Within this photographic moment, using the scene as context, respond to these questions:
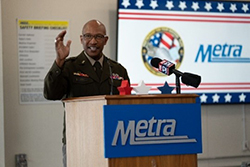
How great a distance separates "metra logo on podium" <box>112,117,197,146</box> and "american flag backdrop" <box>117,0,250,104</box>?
2.49 m

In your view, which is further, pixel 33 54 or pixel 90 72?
pixel 33 54

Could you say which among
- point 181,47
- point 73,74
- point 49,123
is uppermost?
point 181,47

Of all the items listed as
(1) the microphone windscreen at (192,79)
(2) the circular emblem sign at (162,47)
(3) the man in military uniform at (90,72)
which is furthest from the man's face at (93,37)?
(2) the circular emblem sign at (162,47)

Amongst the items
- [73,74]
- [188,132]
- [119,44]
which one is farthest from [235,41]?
[188,132]

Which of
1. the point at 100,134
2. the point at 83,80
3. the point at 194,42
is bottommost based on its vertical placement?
the point at 100,134

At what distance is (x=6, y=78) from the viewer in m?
4.38

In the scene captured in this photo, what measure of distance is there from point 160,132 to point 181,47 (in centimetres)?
281

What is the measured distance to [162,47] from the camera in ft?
15.8

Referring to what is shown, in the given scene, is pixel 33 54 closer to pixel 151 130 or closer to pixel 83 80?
pixel 83 80

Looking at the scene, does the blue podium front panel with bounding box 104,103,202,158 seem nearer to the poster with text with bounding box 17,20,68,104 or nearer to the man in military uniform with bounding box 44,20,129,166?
the man in military uniform with bounding box 44,20,129,166

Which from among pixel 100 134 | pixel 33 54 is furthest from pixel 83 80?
pixel 33 54

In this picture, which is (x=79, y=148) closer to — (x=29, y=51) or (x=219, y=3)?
(x=29, y=51)

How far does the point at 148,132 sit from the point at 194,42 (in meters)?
2.91

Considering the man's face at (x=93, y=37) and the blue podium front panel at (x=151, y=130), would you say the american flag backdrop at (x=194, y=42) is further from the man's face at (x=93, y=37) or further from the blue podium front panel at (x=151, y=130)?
the blue podium front panel at (x=151, y=130)
